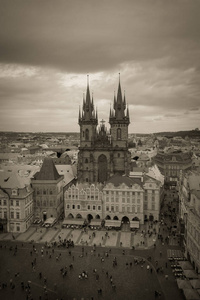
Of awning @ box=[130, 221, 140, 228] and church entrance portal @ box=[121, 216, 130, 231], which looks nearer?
awning @ box=[130, 221, 140, 228]

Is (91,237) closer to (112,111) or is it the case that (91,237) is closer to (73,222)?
(73,222)

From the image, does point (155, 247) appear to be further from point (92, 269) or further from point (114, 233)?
point (92, 269)

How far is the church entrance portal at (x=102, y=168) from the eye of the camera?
91.8 meters

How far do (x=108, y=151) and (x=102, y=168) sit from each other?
611 centimetres

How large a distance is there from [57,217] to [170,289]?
130ft

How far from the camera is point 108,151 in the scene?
299 feet

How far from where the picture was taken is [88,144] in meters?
93.4

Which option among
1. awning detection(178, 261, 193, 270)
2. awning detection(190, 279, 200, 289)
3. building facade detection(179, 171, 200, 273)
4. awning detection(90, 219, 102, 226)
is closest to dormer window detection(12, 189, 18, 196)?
awning detection(90, 219, 102, 226)

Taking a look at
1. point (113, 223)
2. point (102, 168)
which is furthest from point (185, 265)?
point (102, 168)

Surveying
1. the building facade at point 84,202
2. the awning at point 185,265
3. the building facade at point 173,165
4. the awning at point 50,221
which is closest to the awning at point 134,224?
the building facade at point 84,202

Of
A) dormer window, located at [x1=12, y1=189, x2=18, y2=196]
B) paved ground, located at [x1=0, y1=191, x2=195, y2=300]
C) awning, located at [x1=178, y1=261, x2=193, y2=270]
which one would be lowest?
paved ground, located at [x1=0, y1=191, x2=195, y2=300]

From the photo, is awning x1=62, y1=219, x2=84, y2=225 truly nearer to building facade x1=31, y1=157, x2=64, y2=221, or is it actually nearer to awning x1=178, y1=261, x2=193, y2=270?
building facade x1=31, y1=157, x2=64, y2=221

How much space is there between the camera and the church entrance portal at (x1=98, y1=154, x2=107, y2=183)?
301 feet

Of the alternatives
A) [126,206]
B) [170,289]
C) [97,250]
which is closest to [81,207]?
[126,206]
